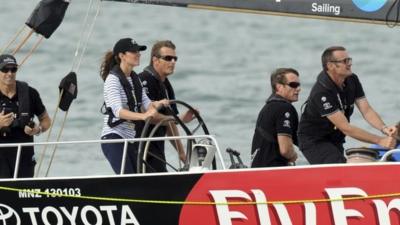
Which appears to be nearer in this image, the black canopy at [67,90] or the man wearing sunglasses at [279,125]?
the man wearing sunglasses at [279,125]

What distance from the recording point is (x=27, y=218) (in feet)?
39.5

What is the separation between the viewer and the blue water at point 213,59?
22.0 metres

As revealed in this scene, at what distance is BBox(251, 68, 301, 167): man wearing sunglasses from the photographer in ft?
39.8

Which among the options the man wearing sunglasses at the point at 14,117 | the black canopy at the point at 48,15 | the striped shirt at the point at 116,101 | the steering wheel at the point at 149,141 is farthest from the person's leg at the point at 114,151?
the black canopy at the point at 48,15

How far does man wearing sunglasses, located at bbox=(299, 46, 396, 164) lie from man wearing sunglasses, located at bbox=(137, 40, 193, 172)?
0.96m

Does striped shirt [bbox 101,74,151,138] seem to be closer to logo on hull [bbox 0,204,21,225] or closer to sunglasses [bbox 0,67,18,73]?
sunglasses [bbox 0,67,18,73]

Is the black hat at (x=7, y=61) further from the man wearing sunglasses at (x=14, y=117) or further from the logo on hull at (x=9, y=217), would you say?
the logo on hull at (x=9, y=217)

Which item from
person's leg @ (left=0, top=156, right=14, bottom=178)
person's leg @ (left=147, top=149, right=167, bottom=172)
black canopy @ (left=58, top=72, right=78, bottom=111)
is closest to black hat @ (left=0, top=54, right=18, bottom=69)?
black canopy @ (left=58, top=72, right=78, bottom=111)

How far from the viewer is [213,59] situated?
27.0m

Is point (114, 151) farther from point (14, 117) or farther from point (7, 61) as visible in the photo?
point (7, 61)

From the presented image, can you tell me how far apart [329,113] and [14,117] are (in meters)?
2.45

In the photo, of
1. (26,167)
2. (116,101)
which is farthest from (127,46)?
(26,167)

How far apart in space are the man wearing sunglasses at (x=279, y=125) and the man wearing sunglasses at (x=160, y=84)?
25.4 inches

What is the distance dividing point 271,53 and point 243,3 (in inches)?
613
